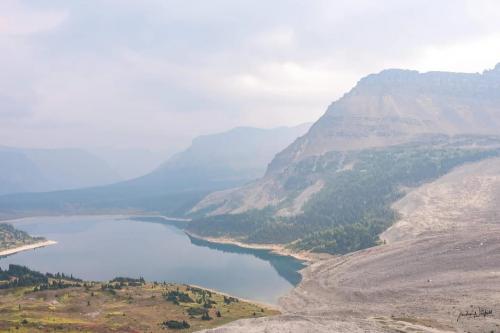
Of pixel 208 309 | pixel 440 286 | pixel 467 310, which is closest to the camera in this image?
pixel 467 310

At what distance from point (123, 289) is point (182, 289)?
20479 mm

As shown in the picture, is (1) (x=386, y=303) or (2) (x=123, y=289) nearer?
(1) (x=386, y=303)

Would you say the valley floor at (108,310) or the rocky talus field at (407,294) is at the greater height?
the valley floor at (108,310)

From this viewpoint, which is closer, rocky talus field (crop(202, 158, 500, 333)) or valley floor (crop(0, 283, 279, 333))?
rocky talus field (crop(202, 158, 500, 333))

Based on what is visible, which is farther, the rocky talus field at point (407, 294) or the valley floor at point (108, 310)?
the valley floor at point (108, 310)

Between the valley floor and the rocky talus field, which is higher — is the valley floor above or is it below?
above

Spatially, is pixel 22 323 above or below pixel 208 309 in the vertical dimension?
above

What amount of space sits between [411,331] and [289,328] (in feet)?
86.0

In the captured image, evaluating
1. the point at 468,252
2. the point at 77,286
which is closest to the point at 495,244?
the point at 468,252

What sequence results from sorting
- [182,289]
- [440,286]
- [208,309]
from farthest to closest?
[182,289] → [440,286] → [208,309]

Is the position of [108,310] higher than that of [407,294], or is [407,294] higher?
[108,310]

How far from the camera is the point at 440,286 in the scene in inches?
5792

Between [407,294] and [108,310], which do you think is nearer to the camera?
[108,310]

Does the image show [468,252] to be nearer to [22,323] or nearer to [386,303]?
[386,303]
